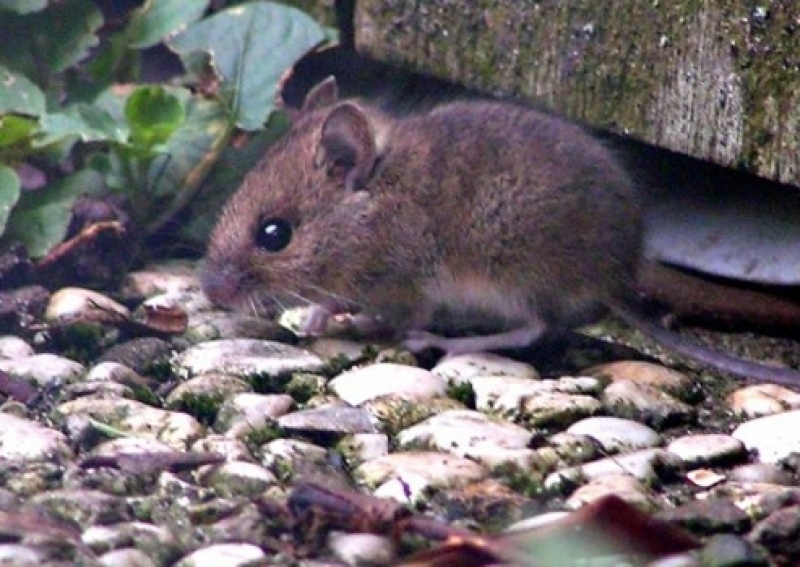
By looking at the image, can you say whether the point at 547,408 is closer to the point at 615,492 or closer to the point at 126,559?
the point at 615,492

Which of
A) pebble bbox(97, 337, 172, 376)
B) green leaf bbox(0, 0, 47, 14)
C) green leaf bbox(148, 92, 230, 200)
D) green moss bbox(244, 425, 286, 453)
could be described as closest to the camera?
green moss bbox(244, 425, 286, 453)

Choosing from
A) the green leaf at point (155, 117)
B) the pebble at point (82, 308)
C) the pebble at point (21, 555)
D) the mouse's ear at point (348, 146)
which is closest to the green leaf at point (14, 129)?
the green leaf at point (155, 117)

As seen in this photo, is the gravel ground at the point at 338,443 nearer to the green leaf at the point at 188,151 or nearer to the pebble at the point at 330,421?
the pebble at the point at 330,421

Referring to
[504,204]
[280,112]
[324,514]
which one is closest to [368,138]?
[504,204]

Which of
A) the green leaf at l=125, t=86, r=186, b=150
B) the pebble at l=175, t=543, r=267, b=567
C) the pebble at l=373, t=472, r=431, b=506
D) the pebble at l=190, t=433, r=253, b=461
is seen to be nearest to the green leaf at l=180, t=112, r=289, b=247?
the green leaf at l=125, t=86, r=186, b=150

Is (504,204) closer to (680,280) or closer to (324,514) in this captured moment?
(680,280)

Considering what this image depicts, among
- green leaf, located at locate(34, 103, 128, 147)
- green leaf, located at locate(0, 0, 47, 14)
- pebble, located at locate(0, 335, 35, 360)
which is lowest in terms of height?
pebble, located at locate(0, 335, 35, 360)

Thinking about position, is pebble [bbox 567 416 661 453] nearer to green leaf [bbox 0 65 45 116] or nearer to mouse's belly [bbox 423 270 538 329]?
mouse's belly [bbox 423 270 538 329]
